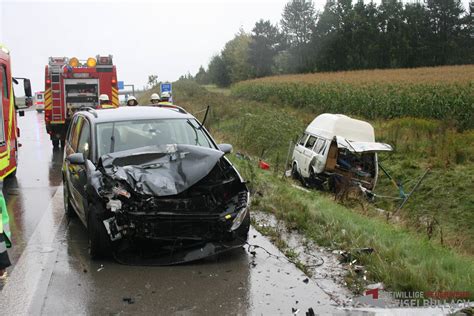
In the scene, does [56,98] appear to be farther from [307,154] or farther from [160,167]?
[160,167]

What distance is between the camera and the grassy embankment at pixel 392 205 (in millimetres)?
5270

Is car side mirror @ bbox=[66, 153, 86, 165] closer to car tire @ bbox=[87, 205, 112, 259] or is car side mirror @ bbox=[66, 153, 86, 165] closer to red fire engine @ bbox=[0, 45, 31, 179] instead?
car tire @ bbox=[87, 205, 112, 259]

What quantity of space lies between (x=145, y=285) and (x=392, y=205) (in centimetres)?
1062

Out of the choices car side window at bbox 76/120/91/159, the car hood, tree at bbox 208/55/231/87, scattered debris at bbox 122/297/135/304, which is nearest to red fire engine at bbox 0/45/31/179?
car side window at bbox 76/120/91/159

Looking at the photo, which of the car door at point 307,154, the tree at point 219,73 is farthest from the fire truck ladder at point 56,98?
the tree at point 219,73

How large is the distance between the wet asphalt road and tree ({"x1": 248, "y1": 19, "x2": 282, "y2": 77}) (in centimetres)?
7669

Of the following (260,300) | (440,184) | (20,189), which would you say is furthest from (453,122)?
(260,300)

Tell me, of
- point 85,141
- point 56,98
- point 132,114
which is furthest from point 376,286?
point 56,98

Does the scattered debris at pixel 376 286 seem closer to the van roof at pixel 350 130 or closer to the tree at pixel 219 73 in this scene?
the van roof at pixel 350 130

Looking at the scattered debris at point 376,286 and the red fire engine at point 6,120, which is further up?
the red fire engine at point 6,120

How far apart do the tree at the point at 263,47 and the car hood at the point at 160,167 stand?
76.3 metres

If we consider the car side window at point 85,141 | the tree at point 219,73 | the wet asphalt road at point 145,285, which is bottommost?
the wet asphalt road at point 145,285

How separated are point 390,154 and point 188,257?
13987mm

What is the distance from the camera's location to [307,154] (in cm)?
1592
